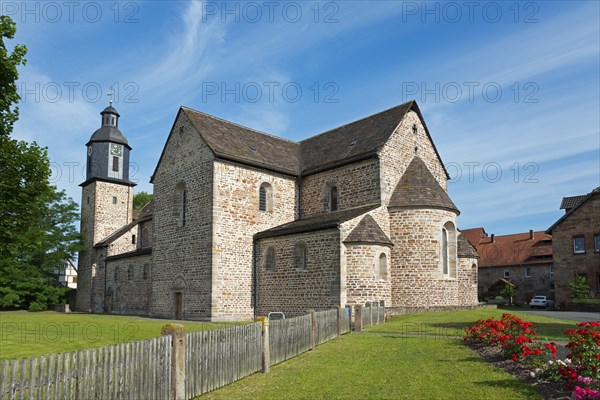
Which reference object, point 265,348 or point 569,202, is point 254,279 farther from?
point 569,202

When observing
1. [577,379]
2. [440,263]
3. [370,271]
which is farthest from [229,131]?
[577,379]

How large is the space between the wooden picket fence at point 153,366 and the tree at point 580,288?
32.3 m

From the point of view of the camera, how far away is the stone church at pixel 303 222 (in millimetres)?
25469

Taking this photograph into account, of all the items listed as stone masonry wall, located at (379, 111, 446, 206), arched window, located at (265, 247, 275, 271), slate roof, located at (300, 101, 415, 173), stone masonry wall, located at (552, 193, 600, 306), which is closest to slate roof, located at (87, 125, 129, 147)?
slate roof, located at (300, 101, 415, 173)

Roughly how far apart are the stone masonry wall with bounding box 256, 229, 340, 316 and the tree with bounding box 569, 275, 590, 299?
78.2 feet

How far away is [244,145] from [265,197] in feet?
11.9

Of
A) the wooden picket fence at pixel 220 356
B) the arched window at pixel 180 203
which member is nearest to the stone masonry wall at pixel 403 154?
the arched window at pixel 180 203

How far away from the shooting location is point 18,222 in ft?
72.5

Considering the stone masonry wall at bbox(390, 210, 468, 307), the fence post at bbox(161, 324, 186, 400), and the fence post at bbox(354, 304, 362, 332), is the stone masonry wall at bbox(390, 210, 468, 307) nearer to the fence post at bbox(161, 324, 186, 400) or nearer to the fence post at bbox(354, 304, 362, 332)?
the fence post at bbox(354, 304, 362, 332)

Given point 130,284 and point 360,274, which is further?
point 130,284

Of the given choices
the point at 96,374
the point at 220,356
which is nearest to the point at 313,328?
the point at 220,356

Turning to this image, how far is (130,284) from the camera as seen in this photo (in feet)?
127

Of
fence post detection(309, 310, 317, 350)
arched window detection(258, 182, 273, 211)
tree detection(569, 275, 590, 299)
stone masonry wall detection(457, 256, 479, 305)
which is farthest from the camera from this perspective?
tree detection(569, 275, 590, 299)

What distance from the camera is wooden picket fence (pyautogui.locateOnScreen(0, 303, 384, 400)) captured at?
6.12 metres
